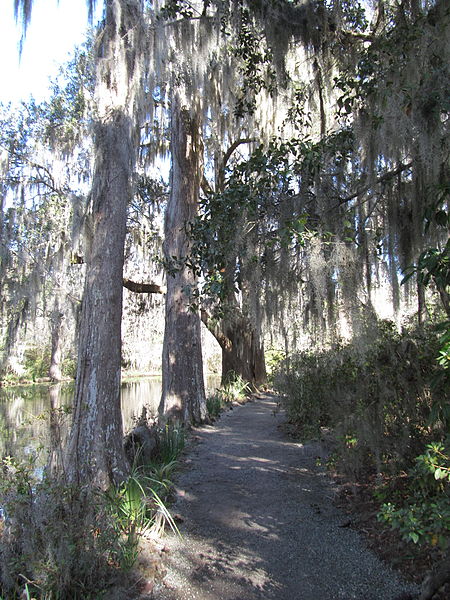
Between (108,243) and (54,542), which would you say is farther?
(108,243)

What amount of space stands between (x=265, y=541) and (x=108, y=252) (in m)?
2.81

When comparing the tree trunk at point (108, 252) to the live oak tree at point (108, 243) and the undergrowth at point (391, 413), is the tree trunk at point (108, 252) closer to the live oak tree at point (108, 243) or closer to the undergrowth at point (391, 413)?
the live oak tree at point (108, 243)

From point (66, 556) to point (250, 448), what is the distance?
392cm

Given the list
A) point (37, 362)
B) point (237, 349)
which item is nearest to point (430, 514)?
point (237, 349)

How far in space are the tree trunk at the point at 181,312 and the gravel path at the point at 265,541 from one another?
218 cm

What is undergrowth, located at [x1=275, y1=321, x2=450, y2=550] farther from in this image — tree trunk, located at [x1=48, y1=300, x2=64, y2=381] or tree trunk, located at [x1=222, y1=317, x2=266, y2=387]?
tree trunk, located at [x1=48, y1=300, x2=64, y2=381]

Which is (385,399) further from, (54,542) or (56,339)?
(56,339)

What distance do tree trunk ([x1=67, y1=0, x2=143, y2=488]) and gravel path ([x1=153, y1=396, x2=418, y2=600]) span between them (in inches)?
37.6

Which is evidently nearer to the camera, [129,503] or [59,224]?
[129,503]

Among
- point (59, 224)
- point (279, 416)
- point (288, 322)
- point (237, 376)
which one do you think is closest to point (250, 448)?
point (288, 322)

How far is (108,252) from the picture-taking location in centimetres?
414

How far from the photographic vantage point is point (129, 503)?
10.3 ft

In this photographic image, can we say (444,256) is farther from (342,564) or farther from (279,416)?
(279,416)

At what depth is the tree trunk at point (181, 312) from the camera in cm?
747
